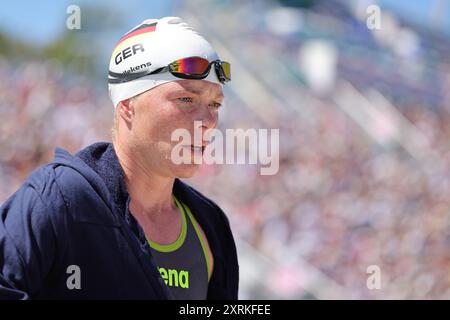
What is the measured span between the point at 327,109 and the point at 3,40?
819 centimetres

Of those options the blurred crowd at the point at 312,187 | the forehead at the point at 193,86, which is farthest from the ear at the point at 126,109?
the blurred crowd at the point at 312,187

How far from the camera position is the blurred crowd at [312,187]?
381 inches

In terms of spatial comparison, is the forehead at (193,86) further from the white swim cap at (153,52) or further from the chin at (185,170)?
the chin at (185,170)

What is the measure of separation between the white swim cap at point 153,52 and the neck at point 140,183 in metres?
0.16

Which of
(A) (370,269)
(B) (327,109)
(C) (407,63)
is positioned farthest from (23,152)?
(C) (407,63)

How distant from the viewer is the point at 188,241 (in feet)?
6.42

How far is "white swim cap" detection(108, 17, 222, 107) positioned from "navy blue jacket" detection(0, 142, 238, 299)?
0.27 metres

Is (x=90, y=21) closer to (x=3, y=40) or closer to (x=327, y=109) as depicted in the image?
(x=3, y=40)

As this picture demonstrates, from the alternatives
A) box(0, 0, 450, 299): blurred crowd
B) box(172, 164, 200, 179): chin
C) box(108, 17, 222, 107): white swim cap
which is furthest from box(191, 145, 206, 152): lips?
box(0, 0, 450, 299): blurred crowd

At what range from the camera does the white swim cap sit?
1831 millimetres

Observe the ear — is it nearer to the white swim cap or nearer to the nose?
the white swim cap

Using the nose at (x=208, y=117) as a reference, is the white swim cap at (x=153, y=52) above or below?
above

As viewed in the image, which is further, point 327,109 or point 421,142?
point 327,109

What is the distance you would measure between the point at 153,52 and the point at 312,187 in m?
9.59
